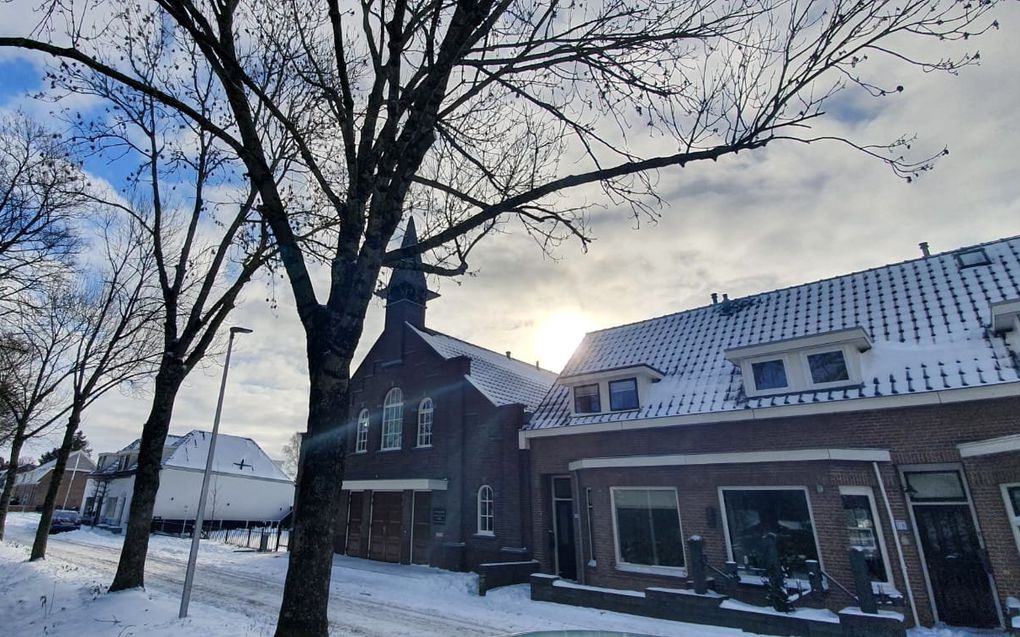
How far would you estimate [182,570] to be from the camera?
18188 mm

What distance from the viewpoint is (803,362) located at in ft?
43.6

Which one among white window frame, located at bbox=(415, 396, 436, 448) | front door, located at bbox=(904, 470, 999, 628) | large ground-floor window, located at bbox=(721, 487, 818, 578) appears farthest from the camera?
white window frame, located at bbox=(415, 396, 436, 448)

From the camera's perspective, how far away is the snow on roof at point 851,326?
458 inches

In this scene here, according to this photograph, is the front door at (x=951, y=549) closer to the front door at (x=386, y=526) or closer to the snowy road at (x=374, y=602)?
the snowy road at (x=374, y=602)

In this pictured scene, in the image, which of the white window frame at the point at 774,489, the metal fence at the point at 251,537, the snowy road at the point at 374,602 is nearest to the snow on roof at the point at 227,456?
the metal fence at the point at 251,537

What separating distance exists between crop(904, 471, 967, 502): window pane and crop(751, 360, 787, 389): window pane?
3.29 m

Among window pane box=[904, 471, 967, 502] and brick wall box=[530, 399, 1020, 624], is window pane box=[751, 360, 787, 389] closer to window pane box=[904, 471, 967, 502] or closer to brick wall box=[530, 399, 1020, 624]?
brick wall box=[530, 399, 1020, 624]

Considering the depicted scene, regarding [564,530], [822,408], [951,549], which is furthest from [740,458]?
[564,530]

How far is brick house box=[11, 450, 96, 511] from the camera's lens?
6394 cm

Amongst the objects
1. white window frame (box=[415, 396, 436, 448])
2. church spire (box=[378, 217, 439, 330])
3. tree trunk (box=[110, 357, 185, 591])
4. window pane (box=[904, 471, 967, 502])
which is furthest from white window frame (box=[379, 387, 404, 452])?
window pane (box=[904, 471, 967, 502])

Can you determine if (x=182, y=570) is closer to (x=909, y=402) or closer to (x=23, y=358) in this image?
(x=23, y=358)

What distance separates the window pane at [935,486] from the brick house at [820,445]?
0.12 feet

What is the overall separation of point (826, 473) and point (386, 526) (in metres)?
16.9

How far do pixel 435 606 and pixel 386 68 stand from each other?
1247cm
